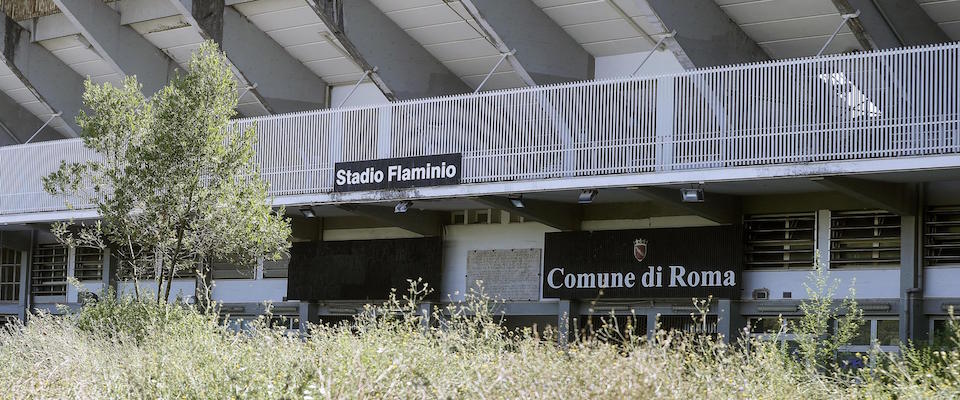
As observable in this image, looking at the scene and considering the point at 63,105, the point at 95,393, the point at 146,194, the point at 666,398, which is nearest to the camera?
the point at 666,398

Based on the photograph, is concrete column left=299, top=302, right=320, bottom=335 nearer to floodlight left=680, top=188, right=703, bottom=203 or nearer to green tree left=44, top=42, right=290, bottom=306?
green tree left=44, top=42, right=290, bottom=306

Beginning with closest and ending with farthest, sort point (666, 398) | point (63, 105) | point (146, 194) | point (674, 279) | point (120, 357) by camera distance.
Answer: point (666, 398), point (120, 357), point (146, 194), point (674, 279), point (63, 105)

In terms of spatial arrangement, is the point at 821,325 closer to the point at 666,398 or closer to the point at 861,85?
the point at 861,85

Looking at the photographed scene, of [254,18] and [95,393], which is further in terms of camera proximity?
[254,18]

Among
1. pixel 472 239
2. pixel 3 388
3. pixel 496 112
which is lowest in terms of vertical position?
pixel 3 388

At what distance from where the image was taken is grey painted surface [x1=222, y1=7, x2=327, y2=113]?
26.2 metres

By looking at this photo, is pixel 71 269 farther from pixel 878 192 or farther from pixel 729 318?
pixel 878 192

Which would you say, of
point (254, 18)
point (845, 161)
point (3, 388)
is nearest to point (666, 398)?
point (3, 388)

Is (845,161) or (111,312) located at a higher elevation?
(845,161)

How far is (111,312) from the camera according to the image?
17875 millimetres

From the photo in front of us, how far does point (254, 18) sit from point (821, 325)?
1515 centimetres

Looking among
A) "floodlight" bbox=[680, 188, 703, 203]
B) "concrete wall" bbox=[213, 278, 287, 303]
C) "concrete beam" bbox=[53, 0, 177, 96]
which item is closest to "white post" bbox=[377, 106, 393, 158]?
"concrete wall" bbox=[213, 278, 287, 303]

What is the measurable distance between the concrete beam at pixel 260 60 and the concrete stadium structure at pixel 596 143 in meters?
0.04

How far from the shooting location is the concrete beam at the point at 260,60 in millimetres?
25636
